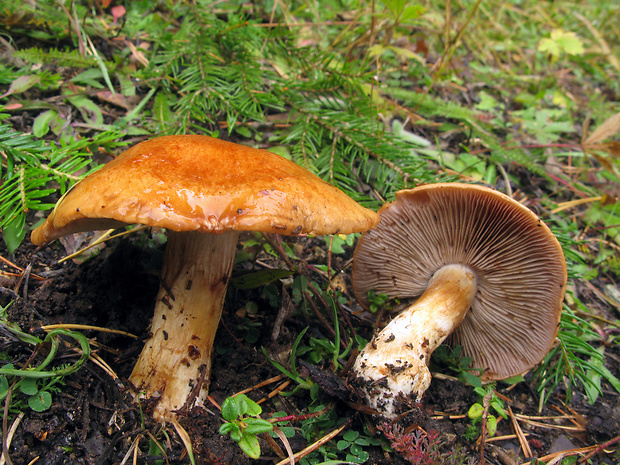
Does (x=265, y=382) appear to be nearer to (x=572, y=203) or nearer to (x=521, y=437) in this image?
(x=521, y=437)

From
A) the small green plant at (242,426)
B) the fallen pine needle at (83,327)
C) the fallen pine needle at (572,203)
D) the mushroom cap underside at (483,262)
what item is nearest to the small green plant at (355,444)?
the small green plant at (242,426)

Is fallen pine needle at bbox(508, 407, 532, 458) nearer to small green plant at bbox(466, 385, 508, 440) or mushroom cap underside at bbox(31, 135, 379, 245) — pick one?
small green plant at bbox(466, 385, 508, 440)

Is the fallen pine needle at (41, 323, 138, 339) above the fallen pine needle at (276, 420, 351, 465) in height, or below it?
below

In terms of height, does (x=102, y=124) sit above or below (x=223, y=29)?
below

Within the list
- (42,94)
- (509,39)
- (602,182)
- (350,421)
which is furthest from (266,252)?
(509,39)

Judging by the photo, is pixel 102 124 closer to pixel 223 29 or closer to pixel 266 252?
pixel 223 29

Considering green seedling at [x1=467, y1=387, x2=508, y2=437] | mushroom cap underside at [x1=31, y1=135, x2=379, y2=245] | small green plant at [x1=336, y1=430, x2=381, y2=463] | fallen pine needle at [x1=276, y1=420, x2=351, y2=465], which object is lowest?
fallen pine needle at [x1=276, y1=420, x2=351, y2=465]

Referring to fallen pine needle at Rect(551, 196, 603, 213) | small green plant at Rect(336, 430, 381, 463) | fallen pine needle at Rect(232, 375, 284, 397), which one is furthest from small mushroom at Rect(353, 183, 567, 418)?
fallen pine needle at Rect(551, 196, 603, 213)
